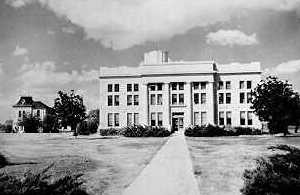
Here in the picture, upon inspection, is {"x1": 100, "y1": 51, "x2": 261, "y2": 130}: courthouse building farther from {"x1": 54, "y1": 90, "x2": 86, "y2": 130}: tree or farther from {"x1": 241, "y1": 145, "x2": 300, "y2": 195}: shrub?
{"x1": 241, "y1": 145, "x2": 300, "y2": 195}: shrub

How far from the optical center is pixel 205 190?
35.0 ft

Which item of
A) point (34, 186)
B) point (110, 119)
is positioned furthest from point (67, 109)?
point (34, 186)

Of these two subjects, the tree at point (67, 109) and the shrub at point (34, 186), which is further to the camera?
the tree at point (67, 109)

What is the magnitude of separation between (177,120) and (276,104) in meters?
22.2

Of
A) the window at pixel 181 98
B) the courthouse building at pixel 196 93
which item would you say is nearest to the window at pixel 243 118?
the courthouse building at pixel 196 93

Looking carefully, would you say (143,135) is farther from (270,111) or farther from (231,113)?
(231,113)

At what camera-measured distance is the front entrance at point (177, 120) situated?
2179 inches

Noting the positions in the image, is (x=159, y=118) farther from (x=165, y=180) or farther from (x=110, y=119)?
(x=165, y=180)

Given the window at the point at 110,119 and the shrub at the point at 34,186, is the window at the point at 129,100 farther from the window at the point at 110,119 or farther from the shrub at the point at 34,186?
the shrub at the point at 34,186

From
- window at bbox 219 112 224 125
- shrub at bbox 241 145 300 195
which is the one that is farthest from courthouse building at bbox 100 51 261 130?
shrub at bbox 241 145 300 195

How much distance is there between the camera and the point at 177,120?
183 ft

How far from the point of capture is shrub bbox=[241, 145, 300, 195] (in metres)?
4.11

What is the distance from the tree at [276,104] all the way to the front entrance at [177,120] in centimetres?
1947

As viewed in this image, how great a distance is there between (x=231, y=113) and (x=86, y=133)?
80.7ft
